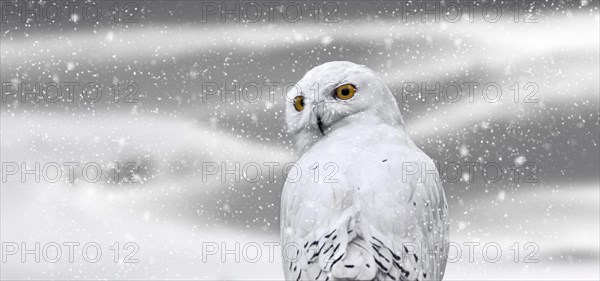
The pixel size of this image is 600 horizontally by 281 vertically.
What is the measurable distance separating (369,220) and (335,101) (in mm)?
262

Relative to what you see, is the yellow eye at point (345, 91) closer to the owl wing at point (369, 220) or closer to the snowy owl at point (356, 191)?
the snowy owl at point (356, 191)

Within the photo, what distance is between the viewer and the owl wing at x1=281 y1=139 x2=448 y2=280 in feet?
5.95

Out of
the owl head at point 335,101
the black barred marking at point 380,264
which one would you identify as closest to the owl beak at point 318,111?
the owl head at point 335,101

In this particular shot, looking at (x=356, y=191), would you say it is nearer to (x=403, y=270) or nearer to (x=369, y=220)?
(x=369, y=220)

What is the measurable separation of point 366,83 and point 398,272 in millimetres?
381


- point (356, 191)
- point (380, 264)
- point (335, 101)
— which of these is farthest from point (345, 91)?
point (380, 264)

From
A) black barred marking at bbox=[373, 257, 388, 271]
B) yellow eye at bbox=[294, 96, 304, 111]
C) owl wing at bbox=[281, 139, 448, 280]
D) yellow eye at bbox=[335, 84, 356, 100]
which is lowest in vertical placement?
black barred marking at bbox=[373, 257, 388, 271]

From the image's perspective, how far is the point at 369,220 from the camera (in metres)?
1.86

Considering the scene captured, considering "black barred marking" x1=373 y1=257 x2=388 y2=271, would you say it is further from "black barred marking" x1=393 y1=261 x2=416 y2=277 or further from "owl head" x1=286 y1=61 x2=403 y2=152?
"owl head" x1=286 y1=61 x2=403 y2=152

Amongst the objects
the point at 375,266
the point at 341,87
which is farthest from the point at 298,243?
the point at 341,87

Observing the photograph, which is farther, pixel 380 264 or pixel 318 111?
pixel 318 111

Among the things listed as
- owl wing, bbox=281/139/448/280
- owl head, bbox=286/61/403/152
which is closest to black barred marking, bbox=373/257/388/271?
owl wing, bbox=281/139/448/280

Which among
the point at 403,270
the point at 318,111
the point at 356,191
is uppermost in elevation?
the point at 318,111

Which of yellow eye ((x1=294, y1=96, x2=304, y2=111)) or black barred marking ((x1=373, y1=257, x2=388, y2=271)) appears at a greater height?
yellow eye ((x1=294, y1=96, x2=304, y2=111))
